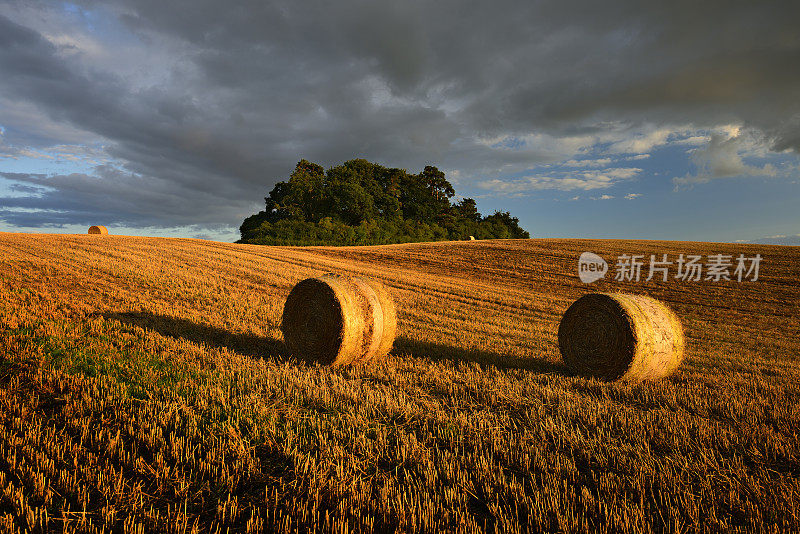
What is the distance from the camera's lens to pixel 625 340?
6.92 m

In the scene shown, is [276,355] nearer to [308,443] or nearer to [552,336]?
[308,443]

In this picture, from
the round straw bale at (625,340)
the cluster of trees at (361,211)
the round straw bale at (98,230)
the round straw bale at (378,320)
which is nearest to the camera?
the round straw bale at (625,340)

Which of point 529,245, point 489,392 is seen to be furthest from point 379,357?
point 529,245

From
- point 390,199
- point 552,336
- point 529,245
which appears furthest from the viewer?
point 390,199

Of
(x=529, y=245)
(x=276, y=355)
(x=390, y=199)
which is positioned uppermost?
(x=390, y=199)

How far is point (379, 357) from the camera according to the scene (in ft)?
24.6

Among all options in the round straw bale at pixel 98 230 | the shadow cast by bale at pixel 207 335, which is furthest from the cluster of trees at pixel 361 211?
the shadow cast by bale at pixel 207 335

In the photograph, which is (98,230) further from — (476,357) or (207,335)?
(476,357)

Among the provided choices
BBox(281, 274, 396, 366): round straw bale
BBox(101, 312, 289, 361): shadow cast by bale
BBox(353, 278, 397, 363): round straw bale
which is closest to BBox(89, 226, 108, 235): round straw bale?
BBox(101, 312, 289, 361): shadow cast by bale

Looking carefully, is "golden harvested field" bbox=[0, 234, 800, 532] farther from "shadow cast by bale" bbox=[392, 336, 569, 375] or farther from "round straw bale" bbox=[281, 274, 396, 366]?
"round straw bale" bbox=[281, 274, 396, 366]

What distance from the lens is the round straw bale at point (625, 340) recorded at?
6.88 metres

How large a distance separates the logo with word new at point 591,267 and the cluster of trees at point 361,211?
96.6 ft

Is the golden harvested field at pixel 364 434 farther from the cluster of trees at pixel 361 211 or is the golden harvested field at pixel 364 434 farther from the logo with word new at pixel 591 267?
the cluster of trees at pixel 361 211

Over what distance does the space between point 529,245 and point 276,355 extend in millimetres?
32882
